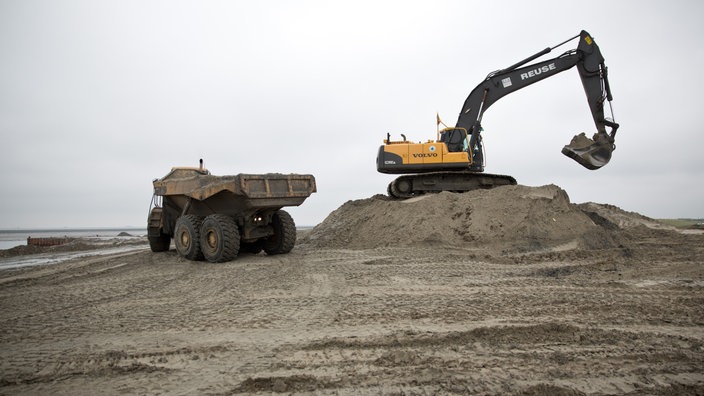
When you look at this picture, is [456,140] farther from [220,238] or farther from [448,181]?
[220,238]

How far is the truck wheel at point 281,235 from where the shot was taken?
414 inches

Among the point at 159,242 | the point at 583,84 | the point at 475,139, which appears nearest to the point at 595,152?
the point at 583,84

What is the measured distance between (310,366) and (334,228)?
10907mm

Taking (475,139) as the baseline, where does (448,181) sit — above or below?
below

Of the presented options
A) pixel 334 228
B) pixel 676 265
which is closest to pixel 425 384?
pixel 676 265

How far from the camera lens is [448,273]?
286 inches

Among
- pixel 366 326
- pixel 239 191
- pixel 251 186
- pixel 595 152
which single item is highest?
pixel 595 152

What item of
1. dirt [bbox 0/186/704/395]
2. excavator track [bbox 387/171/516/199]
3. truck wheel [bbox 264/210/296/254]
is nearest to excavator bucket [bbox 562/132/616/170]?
excavator track [bbox 387/171/516/199]

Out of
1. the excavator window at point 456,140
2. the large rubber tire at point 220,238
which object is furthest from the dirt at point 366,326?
the excavator window at point 456,140

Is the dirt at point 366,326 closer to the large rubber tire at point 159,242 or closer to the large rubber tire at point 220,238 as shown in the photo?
the large rubber tire at point 220,238

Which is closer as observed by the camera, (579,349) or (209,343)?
(579,349)

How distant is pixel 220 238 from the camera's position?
9.20 meters

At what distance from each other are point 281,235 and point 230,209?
1.42 m

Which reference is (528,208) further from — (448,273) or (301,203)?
(301,203)
